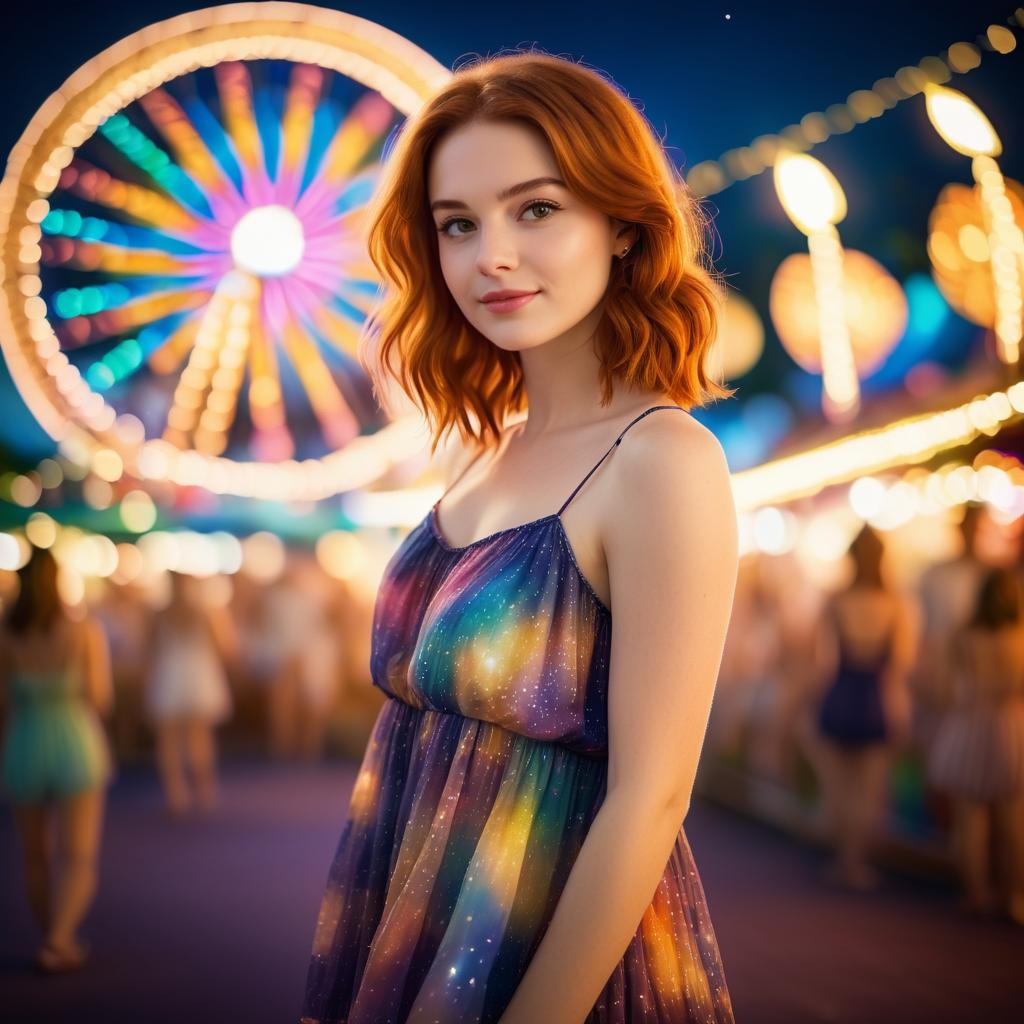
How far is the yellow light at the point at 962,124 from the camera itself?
4.32 metres

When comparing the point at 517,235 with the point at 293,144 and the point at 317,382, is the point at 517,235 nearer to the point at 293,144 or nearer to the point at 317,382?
Answer: the point at 293,144

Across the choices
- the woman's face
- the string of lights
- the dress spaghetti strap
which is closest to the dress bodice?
the dress spaghetti strap

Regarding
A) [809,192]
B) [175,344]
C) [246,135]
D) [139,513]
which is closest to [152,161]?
[246,135]

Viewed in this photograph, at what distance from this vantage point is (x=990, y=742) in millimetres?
5008

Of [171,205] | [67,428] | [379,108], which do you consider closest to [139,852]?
[67,428]

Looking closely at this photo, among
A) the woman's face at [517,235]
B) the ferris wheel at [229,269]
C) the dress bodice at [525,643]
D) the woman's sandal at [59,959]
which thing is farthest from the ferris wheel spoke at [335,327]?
the dress bodice at [525,643]

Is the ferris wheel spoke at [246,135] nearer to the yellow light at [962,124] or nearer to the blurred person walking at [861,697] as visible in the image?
the yellow light at [962,124]

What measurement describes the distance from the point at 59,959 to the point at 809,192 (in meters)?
5.08

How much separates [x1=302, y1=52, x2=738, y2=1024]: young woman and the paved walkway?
9.15 feet

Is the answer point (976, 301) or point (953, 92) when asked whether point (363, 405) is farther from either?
point (953, 92)

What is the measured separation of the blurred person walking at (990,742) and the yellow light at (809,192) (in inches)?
99.7

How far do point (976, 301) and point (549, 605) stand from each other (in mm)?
5511

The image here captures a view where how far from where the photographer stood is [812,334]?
336 inches

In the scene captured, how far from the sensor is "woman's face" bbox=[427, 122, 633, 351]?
1.37 meters
